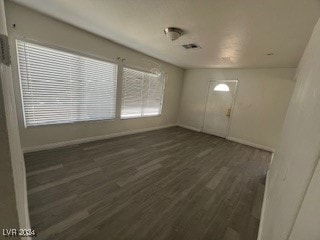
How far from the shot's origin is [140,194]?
2164 millimetres

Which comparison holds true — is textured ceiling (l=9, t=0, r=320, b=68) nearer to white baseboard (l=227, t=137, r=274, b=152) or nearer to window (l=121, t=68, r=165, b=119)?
window (l=121, t=68, r=165, b=119)

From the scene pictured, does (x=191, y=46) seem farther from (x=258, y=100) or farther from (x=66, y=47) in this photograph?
(x=258, y=100)

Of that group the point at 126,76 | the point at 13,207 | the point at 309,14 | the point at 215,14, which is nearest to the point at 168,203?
the point at 13,207

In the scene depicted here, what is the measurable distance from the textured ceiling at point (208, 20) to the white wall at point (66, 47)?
7.4 inches

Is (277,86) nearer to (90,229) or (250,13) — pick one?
(250,13)

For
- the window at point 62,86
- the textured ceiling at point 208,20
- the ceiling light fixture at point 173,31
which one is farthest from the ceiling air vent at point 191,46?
the window at point 62,86

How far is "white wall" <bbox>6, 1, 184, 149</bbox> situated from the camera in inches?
101

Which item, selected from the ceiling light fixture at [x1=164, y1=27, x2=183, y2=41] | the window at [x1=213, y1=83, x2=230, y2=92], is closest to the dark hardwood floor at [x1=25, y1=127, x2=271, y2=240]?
the ceiling light fixture at [x1=164, y1=27, x2=183, y2=41]

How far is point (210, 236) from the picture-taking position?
5.40ft

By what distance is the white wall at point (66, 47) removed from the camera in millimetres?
2553

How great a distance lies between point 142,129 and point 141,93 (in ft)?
4.11

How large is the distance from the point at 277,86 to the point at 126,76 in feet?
14.4

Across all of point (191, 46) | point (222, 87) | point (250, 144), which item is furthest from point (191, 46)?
point (250, 144)

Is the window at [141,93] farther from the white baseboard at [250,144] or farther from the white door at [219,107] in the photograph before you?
the white baseboard at [250,144]
